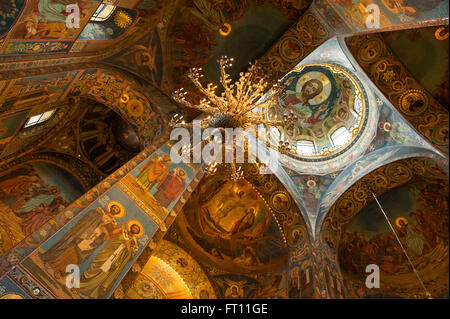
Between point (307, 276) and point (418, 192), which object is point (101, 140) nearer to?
point (307, 276)

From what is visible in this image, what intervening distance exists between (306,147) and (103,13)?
791 cm

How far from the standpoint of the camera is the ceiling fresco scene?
6.31 meters

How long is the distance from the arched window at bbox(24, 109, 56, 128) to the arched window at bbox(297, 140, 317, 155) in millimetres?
8075

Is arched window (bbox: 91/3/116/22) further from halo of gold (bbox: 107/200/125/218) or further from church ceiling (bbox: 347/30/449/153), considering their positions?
church ceiling (bbox: 347/30/449/153)

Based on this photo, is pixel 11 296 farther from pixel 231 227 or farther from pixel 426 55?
pixel 426 55

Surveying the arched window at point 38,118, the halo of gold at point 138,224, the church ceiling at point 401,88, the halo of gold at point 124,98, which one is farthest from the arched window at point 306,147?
the arched window at point 38,118

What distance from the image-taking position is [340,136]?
37.6 ft

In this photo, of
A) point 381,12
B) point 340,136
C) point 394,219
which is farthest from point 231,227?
point 381,12

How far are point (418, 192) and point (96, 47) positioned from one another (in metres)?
9.82

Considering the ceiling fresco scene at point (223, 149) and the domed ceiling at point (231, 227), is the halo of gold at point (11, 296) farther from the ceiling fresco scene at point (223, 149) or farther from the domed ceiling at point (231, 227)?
the domed ceiling at point (231, 227)

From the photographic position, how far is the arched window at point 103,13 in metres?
7.35

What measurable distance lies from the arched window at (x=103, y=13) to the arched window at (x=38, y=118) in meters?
3.08
